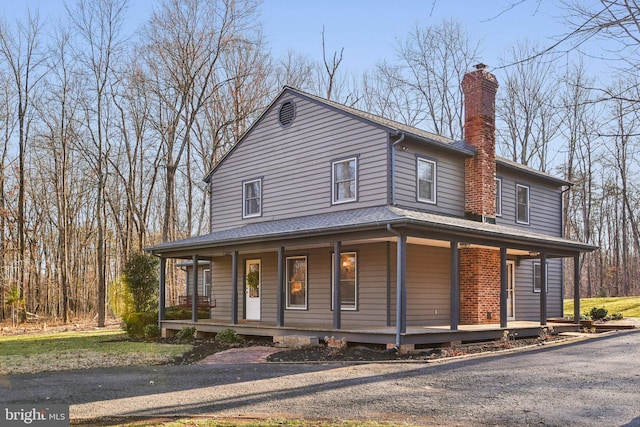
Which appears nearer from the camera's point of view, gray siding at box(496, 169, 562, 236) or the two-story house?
the two-story house

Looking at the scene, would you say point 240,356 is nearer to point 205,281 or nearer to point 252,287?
point 252,287

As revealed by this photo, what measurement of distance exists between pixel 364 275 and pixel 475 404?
28.1 ft

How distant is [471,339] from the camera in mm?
14602

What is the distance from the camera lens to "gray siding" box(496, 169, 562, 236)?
19703mm

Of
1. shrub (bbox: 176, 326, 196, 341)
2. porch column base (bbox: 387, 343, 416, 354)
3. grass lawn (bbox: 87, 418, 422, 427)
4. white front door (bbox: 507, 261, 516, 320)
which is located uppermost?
white front door (bbox: 507, 261, 516, 320)

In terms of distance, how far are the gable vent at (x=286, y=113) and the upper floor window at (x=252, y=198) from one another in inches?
83.8

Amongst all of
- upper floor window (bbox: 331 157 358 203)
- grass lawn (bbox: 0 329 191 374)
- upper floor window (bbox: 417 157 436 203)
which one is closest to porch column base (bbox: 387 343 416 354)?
upper floor window (bbox: 417 157 436 203)

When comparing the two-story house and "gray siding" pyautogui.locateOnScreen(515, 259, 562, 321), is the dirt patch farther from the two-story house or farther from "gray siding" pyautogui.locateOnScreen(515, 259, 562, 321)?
"gray siding" pyautogui.locateOnScreen(515, 259, 562, 321)

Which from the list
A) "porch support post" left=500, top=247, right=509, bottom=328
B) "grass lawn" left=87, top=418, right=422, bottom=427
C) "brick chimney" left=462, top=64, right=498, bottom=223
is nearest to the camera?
"grass lawn" left=87, top=418, right=422, bottom=427

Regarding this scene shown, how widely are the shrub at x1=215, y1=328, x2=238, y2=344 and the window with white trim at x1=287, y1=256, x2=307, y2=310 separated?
2.41m

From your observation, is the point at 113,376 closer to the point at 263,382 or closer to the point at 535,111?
the point at 263,382

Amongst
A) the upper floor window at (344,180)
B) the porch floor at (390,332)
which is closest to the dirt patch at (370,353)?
the porch floor at (390,332)

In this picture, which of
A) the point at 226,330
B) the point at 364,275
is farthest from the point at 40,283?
the point at 364,275

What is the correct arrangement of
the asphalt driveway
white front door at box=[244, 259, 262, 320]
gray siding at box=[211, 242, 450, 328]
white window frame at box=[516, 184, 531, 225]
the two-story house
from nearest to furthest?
the asphalt driveway → the two-story house → gray siding at box=[211, 242, 450, 328] → white front door at box=[244, 259, 262, 320] → white window frame at box=[516, 184, 531, 225]
